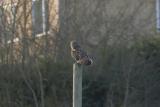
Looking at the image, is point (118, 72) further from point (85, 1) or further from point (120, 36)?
point (85, 1)

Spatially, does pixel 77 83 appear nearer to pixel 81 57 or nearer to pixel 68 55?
pixel 81 57

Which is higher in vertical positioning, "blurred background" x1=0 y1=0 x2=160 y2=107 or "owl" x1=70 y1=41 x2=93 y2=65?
"owl" x1=70 y1=41 x2=93 y2=65

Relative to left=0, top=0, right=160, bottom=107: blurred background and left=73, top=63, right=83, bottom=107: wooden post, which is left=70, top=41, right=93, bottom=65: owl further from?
left=0, top=0, right=160, bottom=107: blurred background

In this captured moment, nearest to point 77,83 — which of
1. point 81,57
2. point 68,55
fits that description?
point 81,57

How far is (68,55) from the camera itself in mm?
10148

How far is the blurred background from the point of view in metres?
9.87

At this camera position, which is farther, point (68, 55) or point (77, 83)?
point (68, 55)

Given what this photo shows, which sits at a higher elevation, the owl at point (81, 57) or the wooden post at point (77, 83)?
the owl at point (81, 57)

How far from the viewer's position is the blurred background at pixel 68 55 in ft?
32.4

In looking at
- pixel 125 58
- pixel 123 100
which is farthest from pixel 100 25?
pixel 123 100

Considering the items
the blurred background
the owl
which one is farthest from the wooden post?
the blurred background

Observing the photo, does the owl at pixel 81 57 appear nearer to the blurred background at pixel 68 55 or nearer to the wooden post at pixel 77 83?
the wooden post at pixel 77 83

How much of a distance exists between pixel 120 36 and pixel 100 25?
0.48 meters

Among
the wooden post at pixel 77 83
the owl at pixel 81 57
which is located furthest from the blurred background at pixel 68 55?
the wooden post at pixel 77 83
